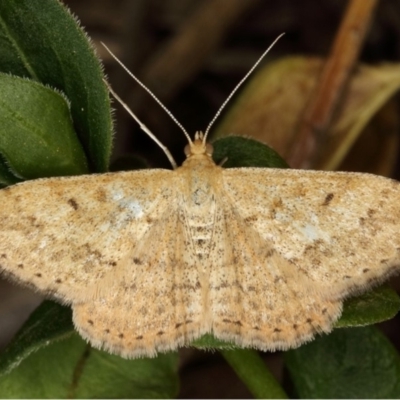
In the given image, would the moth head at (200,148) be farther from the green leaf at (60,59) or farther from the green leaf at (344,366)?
the green leaf at (344,366)

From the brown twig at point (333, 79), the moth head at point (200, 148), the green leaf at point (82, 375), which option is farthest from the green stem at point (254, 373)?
the brown twig at point (333, 79)

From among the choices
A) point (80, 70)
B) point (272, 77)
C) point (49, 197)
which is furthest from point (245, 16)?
point (49, 197)

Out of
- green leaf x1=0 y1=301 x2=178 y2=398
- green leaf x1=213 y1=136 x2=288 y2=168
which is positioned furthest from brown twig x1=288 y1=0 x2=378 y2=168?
green leaf x1=0 y1=301 x2=178 y2=398

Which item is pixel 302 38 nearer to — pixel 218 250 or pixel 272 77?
pixel 272 77

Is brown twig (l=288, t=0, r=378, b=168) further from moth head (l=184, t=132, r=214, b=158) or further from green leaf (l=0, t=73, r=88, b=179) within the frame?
green leaf (l=0, t=73, r=88, b=179)

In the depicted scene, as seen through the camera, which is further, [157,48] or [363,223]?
[157,48]

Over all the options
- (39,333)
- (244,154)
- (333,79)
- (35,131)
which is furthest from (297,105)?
(39,333)
